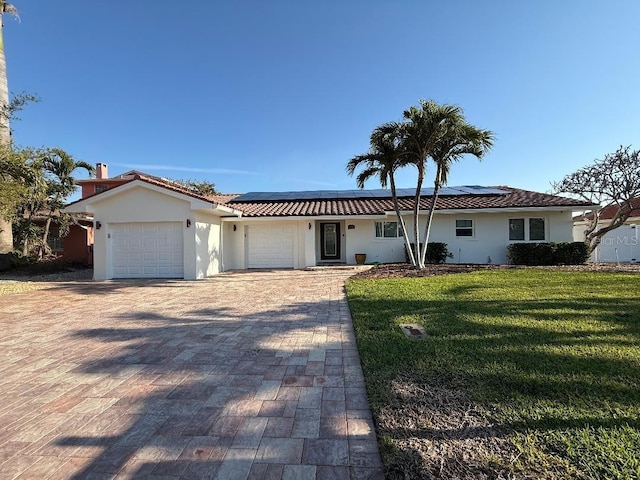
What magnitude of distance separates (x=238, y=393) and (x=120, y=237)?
42.1 ft

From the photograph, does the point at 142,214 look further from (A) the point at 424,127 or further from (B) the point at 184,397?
(B) the point at 184,397

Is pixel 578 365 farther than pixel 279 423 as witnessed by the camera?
Yes

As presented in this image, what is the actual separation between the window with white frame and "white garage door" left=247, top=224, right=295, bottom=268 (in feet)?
37.8

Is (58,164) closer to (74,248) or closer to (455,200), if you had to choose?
(74,248)

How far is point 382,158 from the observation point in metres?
13.0

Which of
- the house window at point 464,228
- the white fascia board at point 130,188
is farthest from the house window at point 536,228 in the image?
the white fascia board at point 130,188

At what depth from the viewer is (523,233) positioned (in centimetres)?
1678

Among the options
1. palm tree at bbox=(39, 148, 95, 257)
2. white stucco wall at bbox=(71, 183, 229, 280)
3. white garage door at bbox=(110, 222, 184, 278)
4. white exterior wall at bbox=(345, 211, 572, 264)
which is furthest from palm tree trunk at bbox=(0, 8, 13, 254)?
white exterior wall at bbox=(345, 211, 572, 264)

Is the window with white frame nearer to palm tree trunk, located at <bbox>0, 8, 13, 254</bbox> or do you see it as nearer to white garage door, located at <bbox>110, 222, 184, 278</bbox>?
white garage door, located at <bbox>110, 222, 184, 278</bbox>

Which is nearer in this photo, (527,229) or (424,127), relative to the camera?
(424,127)

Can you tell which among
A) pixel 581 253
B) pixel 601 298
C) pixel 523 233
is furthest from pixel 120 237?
pixel 581 253

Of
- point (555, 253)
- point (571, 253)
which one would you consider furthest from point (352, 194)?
point (571, 253)

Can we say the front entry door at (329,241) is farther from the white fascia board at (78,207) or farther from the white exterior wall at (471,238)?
the white fascia board at (78,207)

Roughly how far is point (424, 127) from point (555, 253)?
9.24 m
